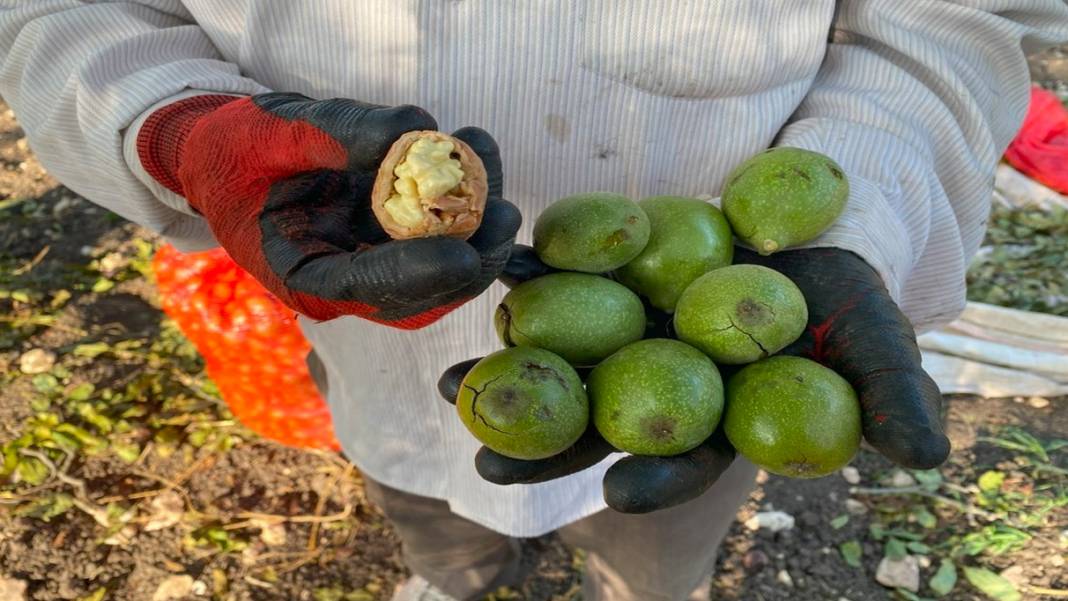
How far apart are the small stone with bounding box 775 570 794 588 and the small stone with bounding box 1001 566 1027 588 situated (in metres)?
0.74

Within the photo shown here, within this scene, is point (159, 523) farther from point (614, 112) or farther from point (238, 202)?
point (614, 112)

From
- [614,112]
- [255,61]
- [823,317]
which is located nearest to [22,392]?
[255,61]

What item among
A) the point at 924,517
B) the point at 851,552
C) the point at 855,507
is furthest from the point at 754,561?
the point at 924,517

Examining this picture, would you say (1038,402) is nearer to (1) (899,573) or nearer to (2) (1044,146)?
(1) (899,573)

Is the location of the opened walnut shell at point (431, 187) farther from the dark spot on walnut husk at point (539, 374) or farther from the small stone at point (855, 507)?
the small stone at point (855, 507)

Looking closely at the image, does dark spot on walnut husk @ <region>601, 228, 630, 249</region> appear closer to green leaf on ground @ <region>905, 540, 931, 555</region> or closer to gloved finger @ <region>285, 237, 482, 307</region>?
gloved finger @ <region>285, 237, 482, 307</region>

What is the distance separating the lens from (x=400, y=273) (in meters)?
1.14

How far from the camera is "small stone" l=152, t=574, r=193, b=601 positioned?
2980mm

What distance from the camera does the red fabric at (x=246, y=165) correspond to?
1264 mm

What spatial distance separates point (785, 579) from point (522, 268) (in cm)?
203

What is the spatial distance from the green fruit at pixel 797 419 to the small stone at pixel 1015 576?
2.04 m

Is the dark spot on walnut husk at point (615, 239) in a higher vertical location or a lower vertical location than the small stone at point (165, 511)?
higher

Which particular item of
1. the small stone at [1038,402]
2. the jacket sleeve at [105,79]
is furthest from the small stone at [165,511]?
the small stone at [1038,402]

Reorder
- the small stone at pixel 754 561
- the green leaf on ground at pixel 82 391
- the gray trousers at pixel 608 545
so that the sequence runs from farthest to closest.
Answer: the green leaf on ground at pixel 82 391 → the small stone at pixel 754 561 → the gray trousers at pixel 608 545
